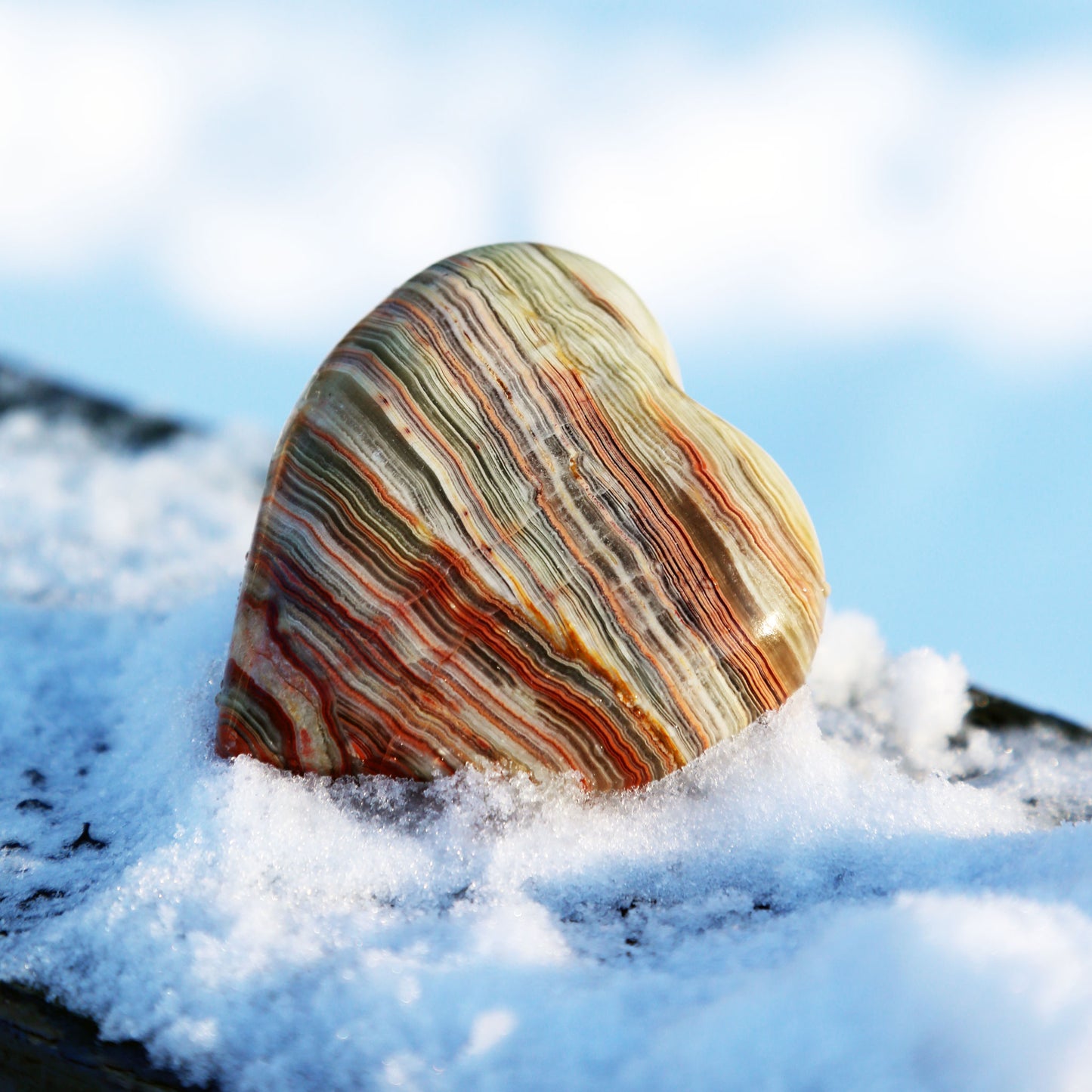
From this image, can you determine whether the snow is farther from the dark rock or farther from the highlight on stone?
the dark rock

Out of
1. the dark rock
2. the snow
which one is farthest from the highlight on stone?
the dark rock

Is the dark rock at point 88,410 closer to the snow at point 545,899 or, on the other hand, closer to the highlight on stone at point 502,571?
the snow at point 545,899

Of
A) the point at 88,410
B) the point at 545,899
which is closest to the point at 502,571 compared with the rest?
the point at 545,899

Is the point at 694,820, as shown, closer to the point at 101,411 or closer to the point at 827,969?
the point at 827,969

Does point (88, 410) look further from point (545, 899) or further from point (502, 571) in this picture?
point (545, 899)

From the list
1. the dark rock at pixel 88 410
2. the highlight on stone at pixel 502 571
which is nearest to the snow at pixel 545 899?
the highlight on stone at pixel 502 571

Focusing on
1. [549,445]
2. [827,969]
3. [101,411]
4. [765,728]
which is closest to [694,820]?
[765,728]

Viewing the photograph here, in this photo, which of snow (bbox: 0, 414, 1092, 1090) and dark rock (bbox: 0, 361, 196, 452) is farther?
dark rock (bbox: 0, 361, 196, 452)
